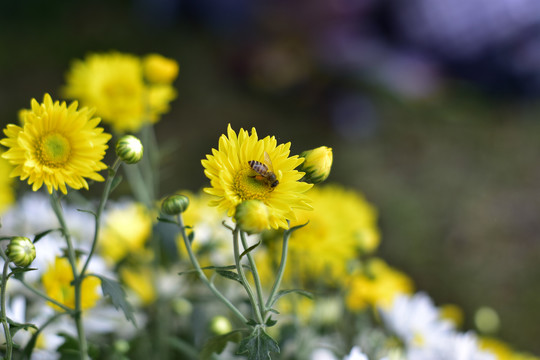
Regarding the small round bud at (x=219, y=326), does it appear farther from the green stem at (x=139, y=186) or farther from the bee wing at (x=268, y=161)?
the bee wing at (x=268, y=161)

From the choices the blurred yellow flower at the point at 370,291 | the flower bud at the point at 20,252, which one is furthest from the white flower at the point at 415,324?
the flower bud at the point at 20,252

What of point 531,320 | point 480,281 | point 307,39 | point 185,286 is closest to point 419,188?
point 480,281

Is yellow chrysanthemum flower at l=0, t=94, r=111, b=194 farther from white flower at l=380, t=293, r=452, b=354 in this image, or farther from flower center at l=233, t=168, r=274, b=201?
white flower at l=380, t=293, r=452, b=354

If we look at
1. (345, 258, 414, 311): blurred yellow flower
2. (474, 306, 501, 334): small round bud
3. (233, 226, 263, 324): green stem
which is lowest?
(233, 226, 263, 324): green stem

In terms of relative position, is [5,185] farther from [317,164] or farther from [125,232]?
[317,164]

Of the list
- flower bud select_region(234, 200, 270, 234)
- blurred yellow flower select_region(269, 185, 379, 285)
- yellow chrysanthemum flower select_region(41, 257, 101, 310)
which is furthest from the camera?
blurred yellow flower select_region(269, 185, 379, 285)

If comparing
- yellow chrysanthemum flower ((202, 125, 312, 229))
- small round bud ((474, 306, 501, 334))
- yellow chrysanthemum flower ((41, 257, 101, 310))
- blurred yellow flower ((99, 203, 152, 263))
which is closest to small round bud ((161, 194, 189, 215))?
Result: yellow chrysanthemum flower ((202, 125, 312, 229))

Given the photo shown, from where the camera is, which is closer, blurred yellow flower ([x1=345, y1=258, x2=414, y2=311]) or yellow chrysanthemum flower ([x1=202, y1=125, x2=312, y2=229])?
yellow chrysanthemum flower ([x1=202, y1=125, x2=312, y2=229])

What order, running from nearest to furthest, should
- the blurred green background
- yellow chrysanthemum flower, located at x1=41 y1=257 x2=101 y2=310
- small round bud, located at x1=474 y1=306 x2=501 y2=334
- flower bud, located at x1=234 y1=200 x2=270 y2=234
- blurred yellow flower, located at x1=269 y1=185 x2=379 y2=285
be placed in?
flower bud, located at x1=234 y1=200 x2=270 y2=234 < yellow chrysanthemum flower, located at x1=41 y1=257 x2=101 y2=310 < blurred yellow flower, located at x1=269 y1=185 x2=379 y2=285 < small round bud, located at x1=474 y1=306 x2=501 y2=334 < the blurred green background

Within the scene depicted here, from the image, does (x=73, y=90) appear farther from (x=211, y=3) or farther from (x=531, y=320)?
(x=211, y=3)
